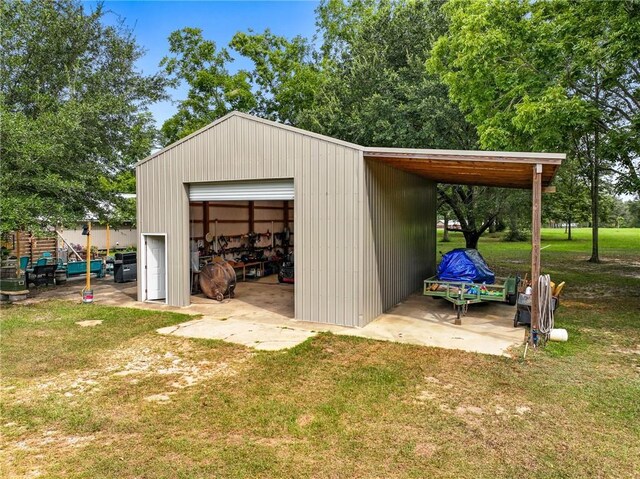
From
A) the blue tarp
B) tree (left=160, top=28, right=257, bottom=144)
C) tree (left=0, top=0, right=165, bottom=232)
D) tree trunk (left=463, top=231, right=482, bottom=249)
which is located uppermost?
tree (left=160, top=28, right=257, bottom=144)

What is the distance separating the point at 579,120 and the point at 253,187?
840 cm

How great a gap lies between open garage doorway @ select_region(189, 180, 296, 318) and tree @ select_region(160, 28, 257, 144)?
11.6m

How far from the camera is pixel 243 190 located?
9.60 meters

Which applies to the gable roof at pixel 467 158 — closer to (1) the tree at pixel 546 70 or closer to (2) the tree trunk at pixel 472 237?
(1) the tree at pixel 546 70

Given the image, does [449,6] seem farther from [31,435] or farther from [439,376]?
[31,435]

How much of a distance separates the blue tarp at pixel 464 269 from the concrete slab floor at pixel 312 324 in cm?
73

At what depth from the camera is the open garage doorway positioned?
9.70 m

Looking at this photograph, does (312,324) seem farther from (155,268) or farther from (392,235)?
(155,268)

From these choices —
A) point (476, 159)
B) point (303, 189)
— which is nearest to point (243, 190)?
point (303, 189)

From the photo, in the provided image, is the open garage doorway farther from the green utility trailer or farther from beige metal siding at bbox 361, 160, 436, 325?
the green utility trailer

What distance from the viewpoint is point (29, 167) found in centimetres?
988

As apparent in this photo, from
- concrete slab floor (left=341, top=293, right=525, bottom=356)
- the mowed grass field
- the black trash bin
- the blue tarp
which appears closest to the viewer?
the mowed grass field

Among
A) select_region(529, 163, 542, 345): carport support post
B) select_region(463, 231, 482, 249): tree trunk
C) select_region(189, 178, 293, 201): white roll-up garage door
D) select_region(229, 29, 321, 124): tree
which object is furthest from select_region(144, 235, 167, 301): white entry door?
select_region(229, 29, 321, 124): tree

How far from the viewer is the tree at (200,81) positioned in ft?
84.9
